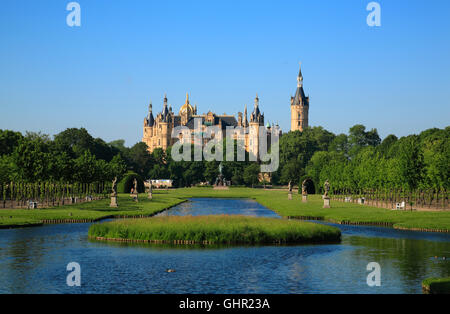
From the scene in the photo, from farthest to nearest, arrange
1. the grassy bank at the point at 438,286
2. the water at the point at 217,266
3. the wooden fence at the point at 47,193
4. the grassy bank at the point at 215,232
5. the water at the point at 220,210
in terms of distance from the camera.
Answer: the wooden fence at the point at 47,193 < the water at the point at 220,210 < the grassy bank at the point at 215,232 < the water at the point at 217,266 < the grassy bank at the point at 438,286

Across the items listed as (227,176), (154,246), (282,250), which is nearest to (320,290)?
(282,250)

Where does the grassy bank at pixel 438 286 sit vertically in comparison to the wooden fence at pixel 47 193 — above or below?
below

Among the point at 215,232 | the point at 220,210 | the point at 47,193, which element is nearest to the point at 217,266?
the point at 215,232

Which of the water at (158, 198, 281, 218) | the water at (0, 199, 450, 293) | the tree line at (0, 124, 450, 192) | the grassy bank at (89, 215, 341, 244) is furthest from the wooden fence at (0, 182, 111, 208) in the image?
the water at (0, 199, 450, 293)

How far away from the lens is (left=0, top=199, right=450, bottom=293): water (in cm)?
2900

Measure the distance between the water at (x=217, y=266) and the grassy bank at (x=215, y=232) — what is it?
1858 millimetres

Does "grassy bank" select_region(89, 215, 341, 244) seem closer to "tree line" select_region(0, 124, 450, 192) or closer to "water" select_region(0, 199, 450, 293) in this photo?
"water" select_region(0, 199, 450, 293)

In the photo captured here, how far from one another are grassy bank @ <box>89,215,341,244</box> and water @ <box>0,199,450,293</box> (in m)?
1.86

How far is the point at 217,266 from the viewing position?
112ft

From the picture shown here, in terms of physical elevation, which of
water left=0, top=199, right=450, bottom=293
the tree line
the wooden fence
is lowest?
water left=0, top=199, right=450, bottom=293

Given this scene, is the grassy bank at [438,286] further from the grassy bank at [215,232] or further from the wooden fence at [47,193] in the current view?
the wooden fence at [47,193]

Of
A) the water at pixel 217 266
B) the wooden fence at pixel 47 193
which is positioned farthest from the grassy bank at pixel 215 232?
the wooden fence at pixel 47 193

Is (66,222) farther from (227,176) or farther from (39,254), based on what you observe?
(227,176)

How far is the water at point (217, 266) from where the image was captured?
2900 centimetres
